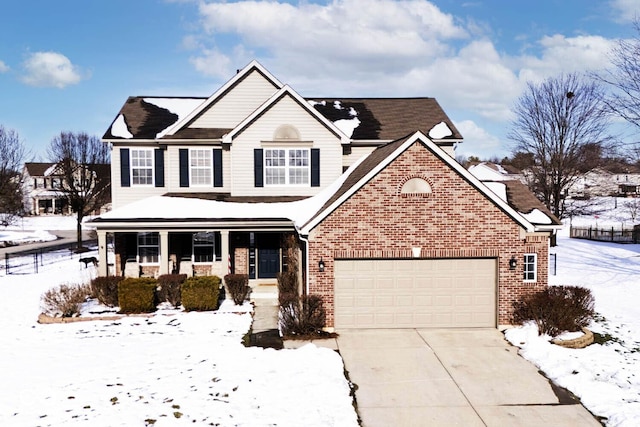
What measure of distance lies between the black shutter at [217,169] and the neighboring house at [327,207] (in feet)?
0.21

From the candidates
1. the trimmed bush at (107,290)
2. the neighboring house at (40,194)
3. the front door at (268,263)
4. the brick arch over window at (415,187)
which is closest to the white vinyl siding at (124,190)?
the front door at (268,263)

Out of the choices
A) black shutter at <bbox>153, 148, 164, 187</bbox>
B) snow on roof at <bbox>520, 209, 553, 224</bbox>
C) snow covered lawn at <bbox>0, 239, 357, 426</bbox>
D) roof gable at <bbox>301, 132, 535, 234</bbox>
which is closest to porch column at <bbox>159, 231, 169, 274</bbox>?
snow covered lawn at <bbox>0, 239, 357, 426</bbox>

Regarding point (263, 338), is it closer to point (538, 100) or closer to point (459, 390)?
point (459, 390)

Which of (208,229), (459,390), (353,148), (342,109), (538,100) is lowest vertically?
(459,390)

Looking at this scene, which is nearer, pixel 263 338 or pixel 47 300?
pixel 263 338

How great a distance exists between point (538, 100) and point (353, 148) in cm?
2020

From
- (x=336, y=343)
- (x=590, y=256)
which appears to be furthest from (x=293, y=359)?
(x=590, y=256)

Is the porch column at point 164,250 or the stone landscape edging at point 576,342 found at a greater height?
the porch column at point 164,250

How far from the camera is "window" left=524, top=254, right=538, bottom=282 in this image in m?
13.1

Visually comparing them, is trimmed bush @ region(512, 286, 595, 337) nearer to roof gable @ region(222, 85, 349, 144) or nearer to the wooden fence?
roof gable @ region(222, 85, 349, 144)

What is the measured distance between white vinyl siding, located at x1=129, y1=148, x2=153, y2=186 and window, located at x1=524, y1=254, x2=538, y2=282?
15164 millimetres

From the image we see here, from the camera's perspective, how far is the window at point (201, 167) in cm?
2002

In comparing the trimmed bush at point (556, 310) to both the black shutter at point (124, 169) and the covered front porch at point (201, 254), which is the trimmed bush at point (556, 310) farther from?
the black shutter at point (124, 169)

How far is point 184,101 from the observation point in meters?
23.0
